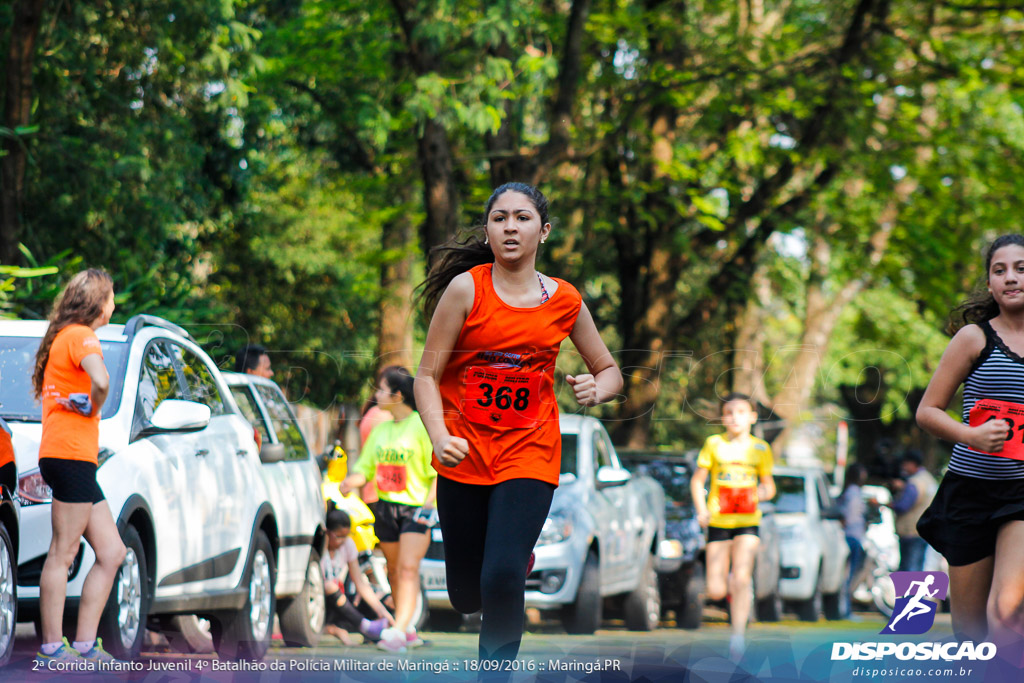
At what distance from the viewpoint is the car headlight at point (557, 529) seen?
10.3 metres

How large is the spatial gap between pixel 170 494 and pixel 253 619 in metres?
1.42

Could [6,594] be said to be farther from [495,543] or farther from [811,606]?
[811,606]

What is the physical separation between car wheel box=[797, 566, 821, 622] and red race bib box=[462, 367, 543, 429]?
11.0m

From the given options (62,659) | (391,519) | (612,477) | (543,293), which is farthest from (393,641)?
(543,293)

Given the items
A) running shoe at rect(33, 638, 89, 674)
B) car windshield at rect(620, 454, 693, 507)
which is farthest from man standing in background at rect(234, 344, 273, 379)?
car windshield at rect(620, 454, 693, 507)

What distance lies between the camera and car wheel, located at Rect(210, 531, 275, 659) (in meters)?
7.53

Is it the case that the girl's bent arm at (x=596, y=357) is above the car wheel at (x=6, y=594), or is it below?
above

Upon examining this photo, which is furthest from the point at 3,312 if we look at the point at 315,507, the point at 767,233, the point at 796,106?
the point at 767,233

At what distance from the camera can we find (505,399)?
4871 mm

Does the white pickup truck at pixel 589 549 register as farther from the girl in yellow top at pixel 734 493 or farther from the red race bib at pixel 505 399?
the red race bib at pixel 505 399

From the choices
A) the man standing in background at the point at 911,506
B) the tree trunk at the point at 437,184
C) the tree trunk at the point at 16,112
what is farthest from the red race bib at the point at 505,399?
the man standing in background at the point at 911,506

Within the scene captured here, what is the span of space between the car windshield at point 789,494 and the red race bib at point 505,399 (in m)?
10.9

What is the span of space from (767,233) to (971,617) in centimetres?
1437

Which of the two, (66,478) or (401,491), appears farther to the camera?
(401,491)
